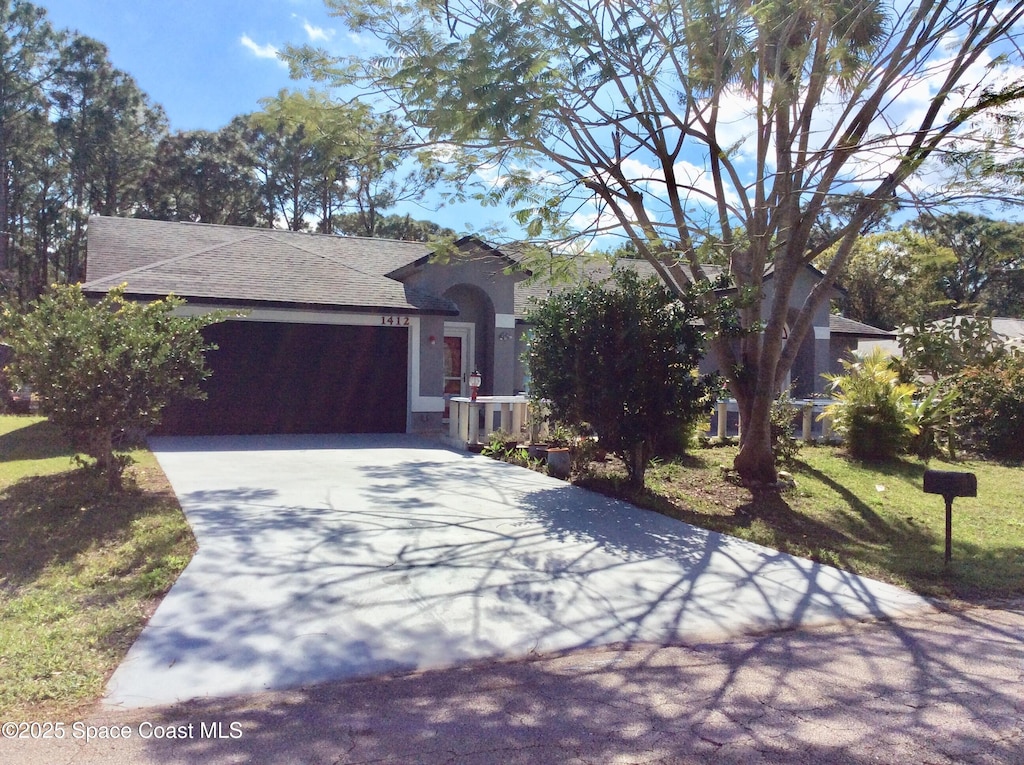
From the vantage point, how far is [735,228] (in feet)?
36.3

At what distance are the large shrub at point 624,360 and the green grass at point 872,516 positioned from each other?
3.48 feet

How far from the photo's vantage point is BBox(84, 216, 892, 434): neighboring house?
1412 cm

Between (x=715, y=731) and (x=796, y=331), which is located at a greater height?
(x=796, y=331)

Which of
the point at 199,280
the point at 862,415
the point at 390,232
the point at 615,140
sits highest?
the point at 390,232

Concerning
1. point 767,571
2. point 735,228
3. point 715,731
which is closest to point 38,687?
point 715,731

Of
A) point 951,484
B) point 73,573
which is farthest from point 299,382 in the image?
point 951,484

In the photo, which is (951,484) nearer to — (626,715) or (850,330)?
(626,715)

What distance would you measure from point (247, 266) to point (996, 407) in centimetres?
1416

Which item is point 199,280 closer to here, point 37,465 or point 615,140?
point 37,465

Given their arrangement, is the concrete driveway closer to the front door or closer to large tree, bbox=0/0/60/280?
the front door

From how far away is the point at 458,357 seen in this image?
58.6ft

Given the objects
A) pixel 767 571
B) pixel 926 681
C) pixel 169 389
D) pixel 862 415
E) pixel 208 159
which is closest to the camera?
pixel 926 681

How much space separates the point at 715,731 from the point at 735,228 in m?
8.40

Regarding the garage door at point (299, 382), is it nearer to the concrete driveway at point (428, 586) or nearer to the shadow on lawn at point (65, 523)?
the concrete driveway at point (428, 586)
